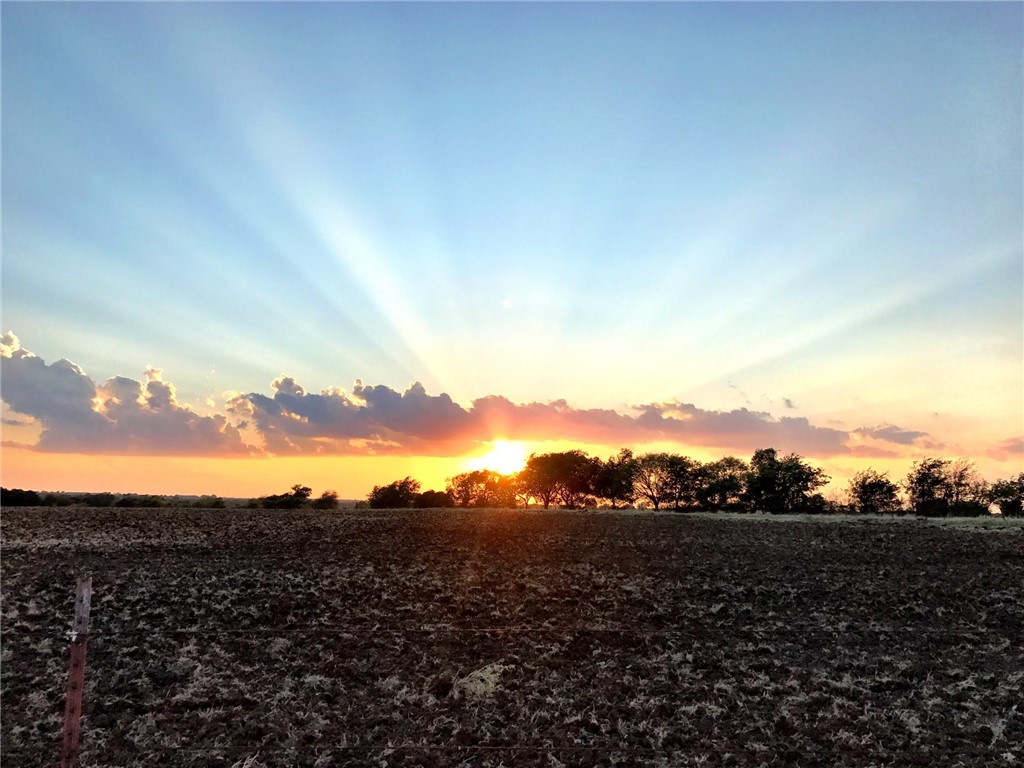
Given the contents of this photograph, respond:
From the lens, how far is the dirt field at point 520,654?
42.9 ft

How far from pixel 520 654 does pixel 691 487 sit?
6264cm

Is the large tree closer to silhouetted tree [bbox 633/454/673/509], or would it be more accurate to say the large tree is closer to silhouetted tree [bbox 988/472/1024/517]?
silhouetted tree [bbox 633/454/673/509]

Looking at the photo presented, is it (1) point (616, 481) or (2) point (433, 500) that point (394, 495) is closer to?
(2) point (433, 500)

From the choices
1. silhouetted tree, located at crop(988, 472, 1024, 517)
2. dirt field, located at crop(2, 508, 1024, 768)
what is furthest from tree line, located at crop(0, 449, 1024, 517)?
dirt field, located at crop(2, 508, 1024, 768)

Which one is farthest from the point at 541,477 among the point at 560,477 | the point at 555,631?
the point at 555,631

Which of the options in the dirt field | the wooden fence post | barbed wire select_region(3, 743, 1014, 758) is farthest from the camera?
the dirt field

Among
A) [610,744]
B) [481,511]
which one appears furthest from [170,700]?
[481,511]

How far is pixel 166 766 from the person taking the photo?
12.4 meters

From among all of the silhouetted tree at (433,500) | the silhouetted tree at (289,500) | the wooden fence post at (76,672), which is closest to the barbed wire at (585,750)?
the wooden fence post at (76,672)

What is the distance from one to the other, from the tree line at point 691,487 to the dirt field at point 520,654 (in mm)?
39560

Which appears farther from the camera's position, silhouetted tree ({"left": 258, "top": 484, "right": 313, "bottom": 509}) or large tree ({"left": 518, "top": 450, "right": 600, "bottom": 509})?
large tree ({"left": 518, "top": 450, "right": 600, "bottom": 509})

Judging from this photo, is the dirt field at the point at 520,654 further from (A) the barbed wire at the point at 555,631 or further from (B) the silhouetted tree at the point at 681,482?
(B) the silhouetted tree at the point at 681,482

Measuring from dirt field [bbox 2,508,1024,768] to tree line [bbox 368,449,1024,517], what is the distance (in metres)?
39.6

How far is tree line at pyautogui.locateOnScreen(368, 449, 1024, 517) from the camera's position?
68562 mm
